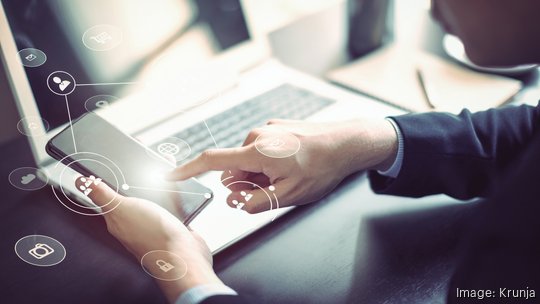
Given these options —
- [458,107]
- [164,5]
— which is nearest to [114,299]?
[164,5]

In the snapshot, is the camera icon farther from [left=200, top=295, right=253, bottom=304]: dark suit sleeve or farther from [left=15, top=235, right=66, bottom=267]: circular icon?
[left=200, top=295, right=253, bottom=304]: dark suit sleeve

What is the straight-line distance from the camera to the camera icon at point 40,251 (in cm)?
49

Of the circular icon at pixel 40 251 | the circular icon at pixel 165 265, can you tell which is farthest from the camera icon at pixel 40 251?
the circular icon at pixel 165 265

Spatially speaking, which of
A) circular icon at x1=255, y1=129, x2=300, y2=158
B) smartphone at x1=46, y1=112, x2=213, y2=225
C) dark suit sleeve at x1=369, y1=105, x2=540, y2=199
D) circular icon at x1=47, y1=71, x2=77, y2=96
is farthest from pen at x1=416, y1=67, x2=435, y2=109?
circular icon at x1=47, y1=71, x2=77, y2=96

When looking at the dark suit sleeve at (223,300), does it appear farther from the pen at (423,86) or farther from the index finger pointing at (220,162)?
the pen at (423,86)

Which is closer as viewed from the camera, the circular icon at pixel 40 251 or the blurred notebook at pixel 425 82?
the circular icon at pixel 40 251

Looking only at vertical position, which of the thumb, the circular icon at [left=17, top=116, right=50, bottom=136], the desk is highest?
the circular icon at [left=17, top=116, right=50, bottom=136]

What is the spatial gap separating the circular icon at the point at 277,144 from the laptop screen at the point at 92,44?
162 millimetres

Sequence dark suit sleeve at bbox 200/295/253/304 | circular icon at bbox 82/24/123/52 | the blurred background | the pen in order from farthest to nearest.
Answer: the blurred background, the pen, circular icon at bbox 82/24/123/52, dark suit sleeve at bbox 200/295/253/304

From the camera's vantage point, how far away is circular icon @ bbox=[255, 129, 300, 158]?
52 centimetres

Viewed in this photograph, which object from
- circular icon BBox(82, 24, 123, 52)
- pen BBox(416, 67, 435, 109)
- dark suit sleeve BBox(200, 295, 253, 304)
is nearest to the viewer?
dark suit sleeve BBox(200, 295, 253, 304)

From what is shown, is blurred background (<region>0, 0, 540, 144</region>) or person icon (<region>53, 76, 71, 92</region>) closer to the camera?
person icon (<region>53, 76, 71, 92</region>)

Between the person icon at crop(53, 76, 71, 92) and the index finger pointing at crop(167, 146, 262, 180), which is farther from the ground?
the person icon at crop(53, 76, 71, 92)

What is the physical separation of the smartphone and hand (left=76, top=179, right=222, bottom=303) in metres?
0.01
